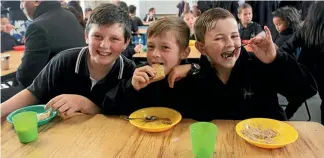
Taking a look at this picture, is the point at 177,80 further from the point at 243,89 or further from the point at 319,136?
the point at 319,136

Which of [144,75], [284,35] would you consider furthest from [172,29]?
[284,35]

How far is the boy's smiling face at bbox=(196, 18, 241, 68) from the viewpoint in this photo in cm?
145

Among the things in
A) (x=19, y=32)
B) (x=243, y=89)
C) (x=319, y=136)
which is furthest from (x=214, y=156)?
(x=19, y=32)

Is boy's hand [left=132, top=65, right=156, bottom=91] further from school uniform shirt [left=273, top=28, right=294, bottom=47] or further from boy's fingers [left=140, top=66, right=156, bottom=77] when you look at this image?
school uniform shirt [left=273, top=28, right=294, bottom=47]

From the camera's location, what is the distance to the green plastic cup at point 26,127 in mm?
1151

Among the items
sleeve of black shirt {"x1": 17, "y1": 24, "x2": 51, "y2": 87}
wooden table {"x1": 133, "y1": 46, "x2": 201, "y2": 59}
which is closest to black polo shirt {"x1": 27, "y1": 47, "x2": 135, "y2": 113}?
sleeve of black shirt {"x1": 17, "y1": 24, "x2": 51, "y2": 87}

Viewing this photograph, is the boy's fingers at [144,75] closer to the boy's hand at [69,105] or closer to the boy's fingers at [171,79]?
the boy's fingers at [171,79]

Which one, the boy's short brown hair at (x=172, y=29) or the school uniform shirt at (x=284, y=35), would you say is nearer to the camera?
the boy's short brown hair at (x=172, y=29)

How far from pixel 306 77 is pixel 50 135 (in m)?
1.35

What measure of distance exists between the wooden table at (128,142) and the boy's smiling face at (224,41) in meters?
0.35

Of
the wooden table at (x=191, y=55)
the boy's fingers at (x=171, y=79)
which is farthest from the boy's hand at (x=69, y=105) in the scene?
the wooden table at (x=191, y=55)

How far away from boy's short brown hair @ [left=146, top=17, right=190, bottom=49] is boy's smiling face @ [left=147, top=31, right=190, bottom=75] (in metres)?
0.02

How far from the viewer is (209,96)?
4.91 feet

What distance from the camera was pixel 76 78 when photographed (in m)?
1.70
